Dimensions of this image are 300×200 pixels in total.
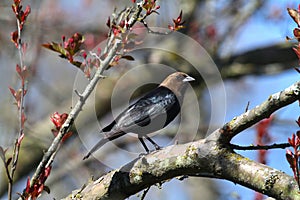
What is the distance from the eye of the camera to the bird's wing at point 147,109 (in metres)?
4.17

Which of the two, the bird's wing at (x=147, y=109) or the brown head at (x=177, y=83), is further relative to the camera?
the brown head at (x=177, y=83)

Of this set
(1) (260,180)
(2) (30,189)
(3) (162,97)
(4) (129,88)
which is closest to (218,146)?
(1) (260,180)

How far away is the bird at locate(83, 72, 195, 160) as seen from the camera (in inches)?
158

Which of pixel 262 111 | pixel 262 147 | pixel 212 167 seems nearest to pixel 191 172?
pixel 212 167

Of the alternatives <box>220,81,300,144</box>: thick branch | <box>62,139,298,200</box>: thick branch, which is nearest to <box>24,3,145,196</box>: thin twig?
<box>62,139,298,200</box>: thick branch

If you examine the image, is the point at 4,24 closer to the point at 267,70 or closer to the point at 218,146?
the point at 267,70

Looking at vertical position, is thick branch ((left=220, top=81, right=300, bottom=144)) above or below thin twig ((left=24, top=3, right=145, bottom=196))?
below

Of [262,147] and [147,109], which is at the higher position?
[147,109]

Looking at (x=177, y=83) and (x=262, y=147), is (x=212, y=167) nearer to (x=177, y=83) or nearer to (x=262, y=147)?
(x=262, y=147)

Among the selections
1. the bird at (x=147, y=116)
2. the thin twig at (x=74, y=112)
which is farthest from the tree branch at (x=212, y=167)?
the bird at (x=147, y=116)

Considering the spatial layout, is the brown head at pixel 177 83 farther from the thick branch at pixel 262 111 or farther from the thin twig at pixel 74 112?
the thick branch at pixel 262 111

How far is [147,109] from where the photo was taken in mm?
4406

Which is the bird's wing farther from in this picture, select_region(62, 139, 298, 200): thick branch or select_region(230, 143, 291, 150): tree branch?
select_region(230, 143, 291, 150): tree branch

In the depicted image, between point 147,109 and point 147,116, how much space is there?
0.32ft
